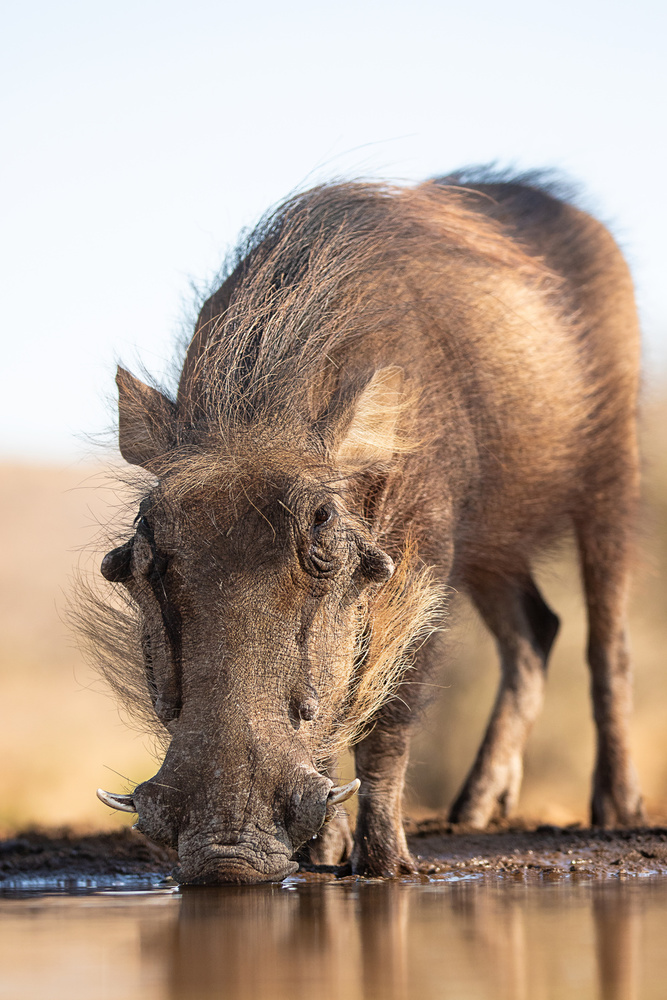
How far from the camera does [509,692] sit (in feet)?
21.2

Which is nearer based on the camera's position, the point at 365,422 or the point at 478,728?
the point at 365,422

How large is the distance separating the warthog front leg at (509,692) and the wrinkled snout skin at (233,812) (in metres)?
3.07

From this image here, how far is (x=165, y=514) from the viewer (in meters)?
3.49

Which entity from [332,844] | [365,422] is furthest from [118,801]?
[365,422]

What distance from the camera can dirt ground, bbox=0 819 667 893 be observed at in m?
3.76

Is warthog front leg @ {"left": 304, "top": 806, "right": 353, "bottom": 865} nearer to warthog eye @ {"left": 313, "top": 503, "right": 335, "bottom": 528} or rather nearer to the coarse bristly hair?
the coarse bristly hair

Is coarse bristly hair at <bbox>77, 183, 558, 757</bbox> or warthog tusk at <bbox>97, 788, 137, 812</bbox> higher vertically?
coarse bristly hair at <bbox>77, 183, 558, 757</bbox>

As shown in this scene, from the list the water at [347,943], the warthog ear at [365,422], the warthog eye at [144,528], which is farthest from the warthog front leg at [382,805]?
the warthog eye at [144,528]

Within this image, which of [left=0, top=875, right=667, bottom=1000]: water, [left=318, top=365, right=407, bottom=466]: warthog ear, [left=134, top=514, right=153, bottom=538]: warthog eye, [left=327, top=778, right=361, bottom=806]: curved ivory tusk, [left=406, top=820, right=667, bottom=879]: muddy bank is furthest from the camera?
[left=318, top=365, right=407, bottom=466]: warthog ear

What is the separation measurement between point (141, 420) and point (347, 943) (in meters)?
2.09

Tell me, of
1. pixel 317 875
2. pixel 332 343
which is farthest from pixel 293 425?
pixel 317 875

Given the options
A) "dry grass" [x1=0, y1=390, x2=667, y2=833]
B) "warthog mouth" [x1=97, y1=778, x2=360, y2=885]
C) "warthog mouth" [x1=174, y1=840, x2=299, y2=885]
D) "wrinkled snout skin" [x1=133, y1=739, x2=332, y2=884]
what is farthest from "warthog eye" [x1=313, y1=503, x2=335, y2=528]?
"dry grass" [x1=0, y1=390, x2=667, y2=833]

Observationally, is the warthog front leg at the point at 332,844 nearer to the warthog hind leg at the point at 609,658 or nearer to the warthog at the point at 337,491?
the warthog at the point at 337,491

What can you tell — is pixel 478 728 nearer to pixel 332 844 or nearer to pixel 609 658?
pixel 609 658
